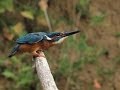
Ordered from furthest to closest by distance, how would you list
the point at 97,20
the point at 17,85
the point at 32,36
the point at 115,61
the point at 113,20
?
the point at 113,20 → the point at 115,61 → the point at 97,20 → the point at 17,85 → the point at 32,36

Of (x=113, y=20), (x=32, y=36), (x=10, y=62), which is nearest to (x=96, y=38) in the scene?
(x=113, y=20)

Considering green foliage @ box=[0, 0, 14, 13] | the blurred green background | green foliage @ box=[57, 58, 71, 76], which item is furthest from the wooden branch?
green foliage @ box=[0, 0, 14, 13]

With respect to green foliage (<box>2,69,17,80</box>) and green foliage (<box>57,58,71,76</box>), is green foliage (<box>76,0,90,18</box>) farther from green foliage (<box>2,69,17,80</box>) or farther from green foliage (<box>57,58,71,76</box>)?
green foliage (<box>2,69,17,80</box>)

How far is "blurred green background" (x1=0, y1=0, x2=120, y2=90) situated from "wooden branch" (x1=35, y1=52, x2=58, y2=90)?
80.0 inches

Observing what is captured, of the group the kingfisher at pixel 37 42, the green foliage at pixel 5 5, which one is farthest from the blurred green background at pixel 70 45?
the kingfisher at pixel 37 42

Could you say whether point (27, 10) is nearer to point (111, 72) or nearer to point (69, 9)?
point (69, 9)

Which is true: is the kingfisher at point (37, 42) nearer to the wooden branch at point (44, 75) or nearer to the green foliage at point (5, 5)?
the wooden branch at point (44, 75)

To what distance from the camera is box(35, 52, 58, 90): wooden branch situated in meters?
2.15

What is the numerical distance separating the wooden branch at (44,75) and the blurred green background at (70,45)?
2.03 m

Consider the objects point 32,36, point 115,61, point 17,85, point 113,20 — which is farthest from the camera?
point 113,20

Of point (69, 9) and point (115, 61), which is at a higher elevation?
point (69, 9)

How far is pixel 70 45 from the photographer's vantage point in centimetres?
471

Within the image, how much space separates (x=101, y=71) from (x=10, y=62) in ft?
3.09

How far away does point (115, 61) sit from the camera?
512 cm
